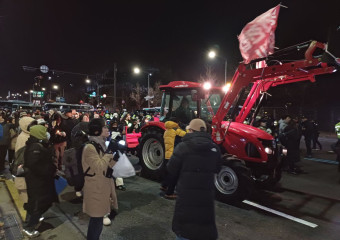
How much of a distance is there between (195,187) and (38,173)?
2510mm

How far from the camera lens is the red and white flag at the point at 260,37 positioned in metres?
5.21

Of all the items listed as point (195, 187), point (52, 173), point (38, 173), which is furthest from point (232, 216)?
point (38, 173)

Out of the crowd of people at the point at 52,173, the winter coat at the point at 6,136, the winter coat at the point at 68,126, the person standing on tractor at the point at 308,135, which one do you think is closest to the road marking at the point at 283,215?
the crowd of people at the point at 52,173

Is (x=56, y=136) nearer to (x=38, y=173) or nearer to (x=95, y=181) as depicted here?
(x=38, y=173)

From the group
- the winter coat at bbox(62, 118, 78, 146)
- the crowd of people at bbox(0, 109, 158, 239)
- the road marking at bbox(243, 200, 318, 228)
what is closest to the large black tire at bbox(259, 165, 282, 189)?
the road marking at bbox(243, 200, 318, 228)

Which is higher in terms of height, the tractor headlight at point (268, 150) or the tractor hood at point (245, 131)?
the tractor hood at point (245, 131)

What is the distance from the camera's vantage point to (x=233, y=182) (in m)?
5.43

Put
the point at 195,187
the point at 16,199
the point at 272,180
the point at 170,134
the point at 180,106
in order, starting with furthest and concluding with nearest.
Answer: the point at 180,106 < the point at 272,180 < the point at 170,134 < the point at 16,199 < the point at 195,187

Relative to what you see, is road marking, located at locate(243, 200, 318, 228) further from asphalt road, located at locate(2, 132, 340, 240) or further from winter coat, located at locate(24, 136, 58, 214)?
winter coat, located at locate(24, 136, 58, 214)

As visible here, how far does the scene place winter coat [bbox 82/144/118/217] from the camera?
9.98 feet

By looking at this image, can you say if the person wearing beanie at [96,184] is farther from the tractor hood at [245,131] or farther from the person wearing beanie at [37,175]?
the tractor hood at [245,131]

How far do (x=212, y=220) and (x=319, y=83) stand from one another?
28.7 meters

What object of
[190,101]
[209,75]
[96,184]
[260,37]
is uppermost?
[209,75]

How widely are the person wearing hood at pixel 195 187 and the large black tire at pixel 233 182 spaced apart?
9.03 feet
